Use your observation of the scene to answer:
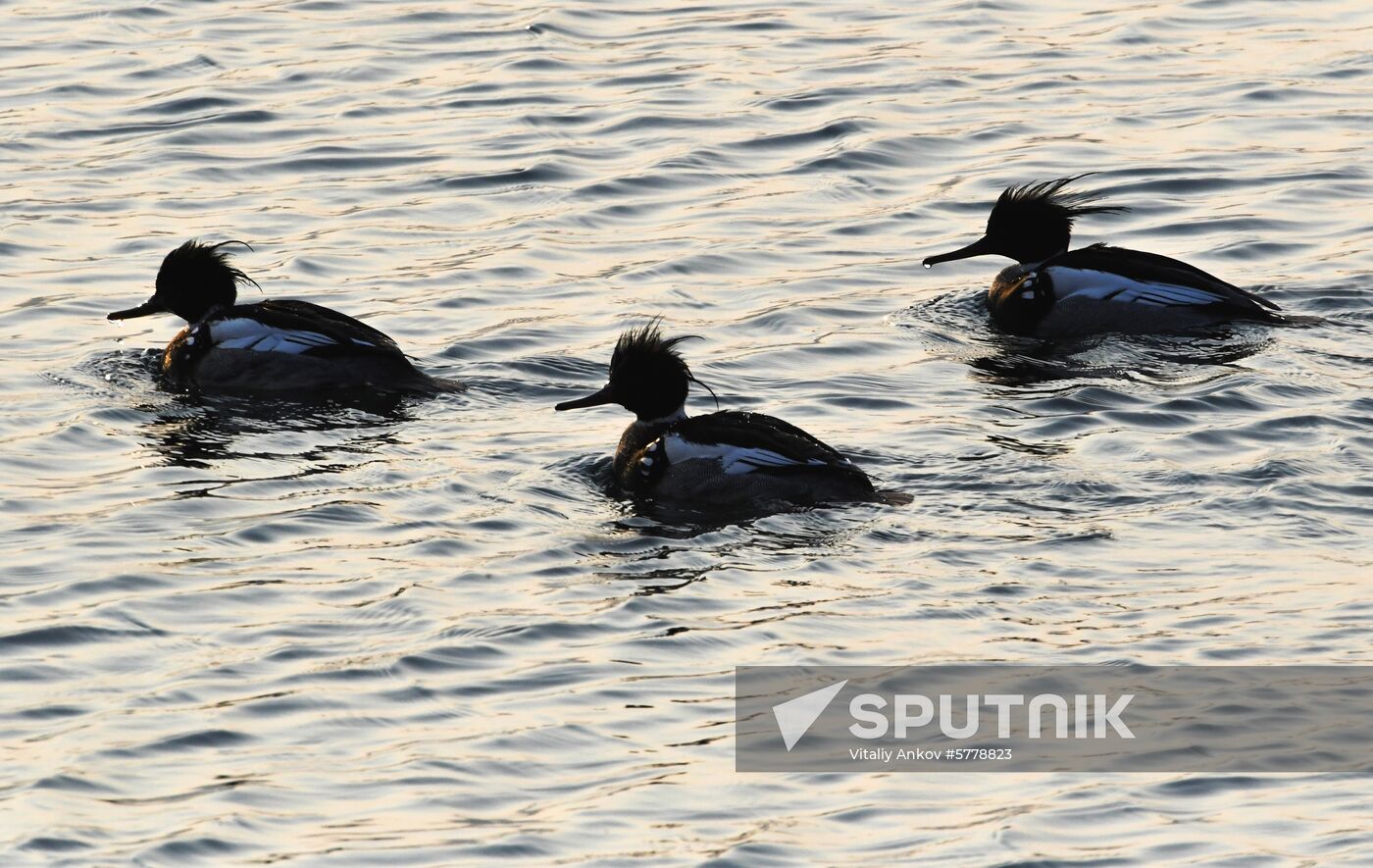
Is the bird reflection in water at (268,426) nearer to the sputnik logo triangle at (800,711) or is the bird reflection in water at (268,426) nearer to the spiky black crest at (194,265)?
the spiky black crest at (194,265)

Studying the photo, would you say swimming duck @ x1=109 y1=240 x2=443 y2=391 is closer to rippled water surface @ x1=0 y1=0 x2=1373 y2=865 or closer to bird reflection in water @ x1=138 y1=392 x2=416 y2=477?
bird reflection in water @ x1=138 y1=392 x2=416 y2=477

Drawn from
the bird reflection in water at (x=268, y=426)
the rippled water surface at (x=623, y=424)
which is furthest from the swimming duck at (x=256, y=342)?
the rippled water surface at (x=623, y=424)

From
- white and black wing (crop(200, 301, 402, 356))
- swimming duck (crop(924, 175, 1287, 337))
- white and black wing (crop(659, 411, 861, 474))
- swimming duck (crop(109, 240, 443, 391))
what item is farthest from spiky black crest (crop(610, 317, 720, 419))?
swimming duck (crop(924, 175, 1287, 337))

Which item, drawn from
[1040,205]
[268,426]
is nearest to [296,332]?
[268,426]

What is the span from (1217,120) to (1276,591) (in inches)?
415

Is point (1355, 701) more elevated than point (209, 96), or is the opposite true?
point (209, 96)

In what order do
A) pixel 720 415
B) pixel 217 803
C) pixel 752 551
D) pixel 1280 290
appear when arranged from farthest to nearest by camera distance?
pixel 1280 290
pixel 720 415
pixel 752 551
pixel 217 803

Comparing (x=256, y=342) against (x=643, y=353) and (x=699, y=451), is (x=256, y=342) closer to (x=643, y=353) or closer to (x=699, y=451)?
(x=643, y=353)

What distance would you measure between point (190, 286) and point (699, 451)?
4.32 m

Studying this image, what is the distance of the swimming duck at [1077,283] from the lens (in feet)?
49.7

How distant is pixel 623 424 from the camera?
1352 cm

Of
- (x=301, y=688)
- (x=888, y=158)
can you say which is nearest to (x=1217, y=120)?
(x=888, y=158)

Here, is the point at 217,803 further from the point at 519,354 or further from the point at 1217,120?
the point at 1217,120

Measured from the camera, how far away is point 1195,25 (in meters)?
23.1
